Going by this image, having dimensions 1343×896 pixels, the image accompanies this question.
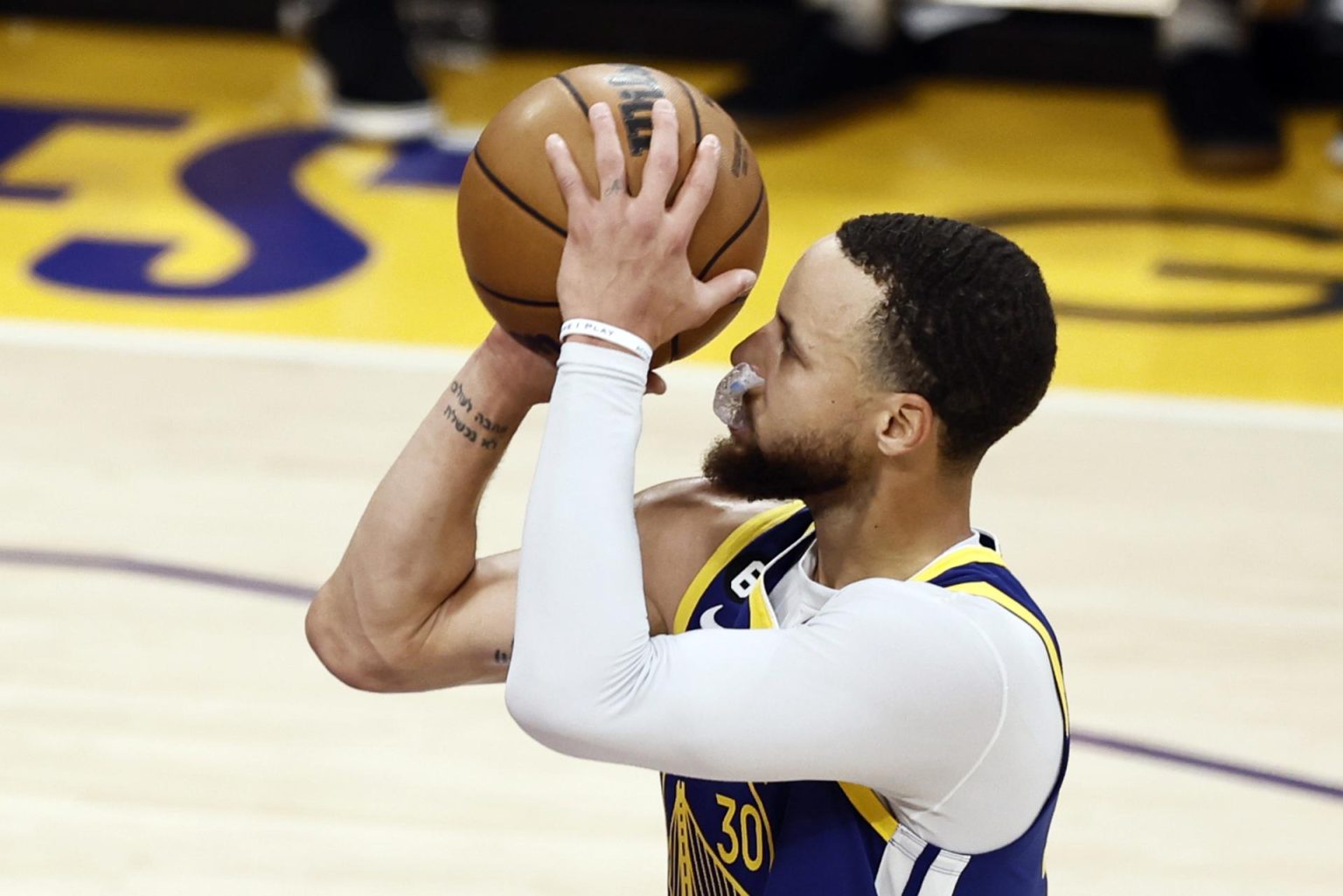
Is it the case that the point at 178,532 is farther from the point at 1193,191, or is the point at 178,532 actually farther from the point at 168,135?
the point at 1193,191

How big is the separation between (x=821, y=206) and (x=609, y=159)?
4569 millimetres

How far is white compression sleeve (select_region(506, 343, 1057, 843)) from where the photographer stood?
172cm

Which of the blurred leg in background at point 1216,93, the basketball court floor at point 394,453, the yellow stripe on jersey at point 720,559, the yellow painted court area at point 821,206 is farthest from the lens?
the blurred leg in background at point 1216,93

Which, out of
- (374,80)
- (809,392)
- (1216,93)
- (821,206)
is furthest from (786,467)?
(1216,93)

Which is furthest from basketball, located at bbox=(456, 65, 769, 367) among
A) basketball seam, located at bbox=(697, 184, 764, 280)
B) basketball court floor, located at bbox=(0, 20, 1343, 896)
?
basketball court floor, located at bbox=(0, 20, 1343, 896)

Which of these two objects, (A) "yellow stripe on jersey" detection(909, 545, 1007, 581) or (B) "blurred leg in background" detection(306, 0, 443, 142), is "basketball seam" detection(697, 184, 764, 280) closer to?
(A) "yellow stripe on jersey" detection(909, 545, 1007, 581)

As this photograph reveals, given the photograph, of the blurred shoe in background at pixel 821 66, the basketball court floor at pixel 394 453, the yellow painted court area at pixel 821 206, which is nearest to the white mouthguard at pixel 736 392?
the basketball court floor at pixel 394 453

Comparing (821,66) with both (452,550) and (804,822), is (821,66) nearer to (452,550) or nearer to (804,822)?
(452,550)

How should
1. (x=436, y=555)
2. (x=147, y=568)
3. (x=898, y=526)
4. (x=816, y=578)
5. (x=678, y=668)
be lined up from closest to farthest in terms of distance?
(x=678, y=668) → (x=898, y=526) → (x=816, y=578) → (x=436, y=555) → (x=147, y=568)

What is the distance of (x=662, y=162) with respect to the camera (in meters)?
1.80

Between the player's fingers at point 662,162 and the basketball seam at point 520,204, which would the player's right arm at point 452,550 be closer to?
the basketball seam at point 520,204

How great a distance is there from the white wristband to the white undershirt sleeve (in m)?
0.01

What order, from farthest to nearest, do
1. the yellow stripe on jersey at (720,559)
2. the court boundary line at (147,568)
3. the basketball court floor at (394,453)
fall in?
the court boundary line at (147,568), the basketball court floor at (394,453), the yellow stripe on jersey at (720,559)

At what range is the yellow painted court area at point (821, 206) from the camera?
17.9 ft
